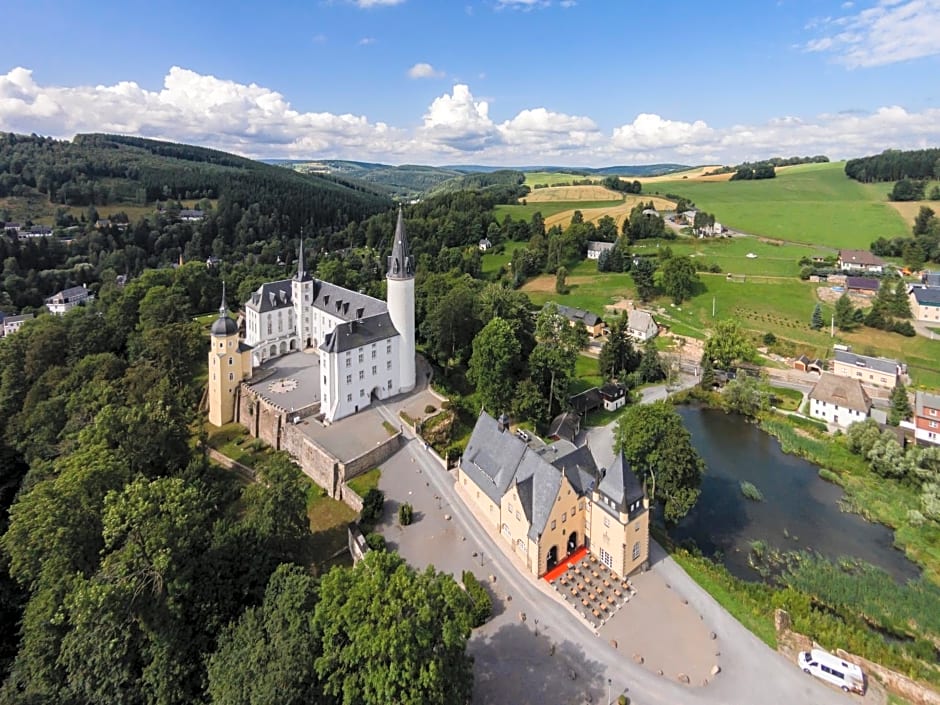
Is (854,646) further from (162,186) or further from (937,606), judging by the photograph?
(162,186)

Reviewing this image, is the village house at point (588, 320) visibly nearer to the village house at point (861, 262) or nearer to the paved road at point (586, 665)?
the village house at point (861, 262)

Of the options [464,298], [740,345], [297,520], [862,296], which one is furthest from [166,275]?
[862,296]

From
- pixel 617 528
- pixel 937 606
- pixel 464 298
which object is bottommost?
pixel 937 606

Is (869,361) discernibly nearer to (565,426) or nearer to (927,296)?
(927,296)

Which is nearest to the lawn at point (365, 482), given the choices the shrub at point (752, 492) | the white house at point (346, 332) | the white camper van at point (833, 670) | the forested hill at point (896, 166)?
the white house at point (346, 332)

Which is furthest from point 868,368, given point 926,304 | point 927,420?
point 926,304
